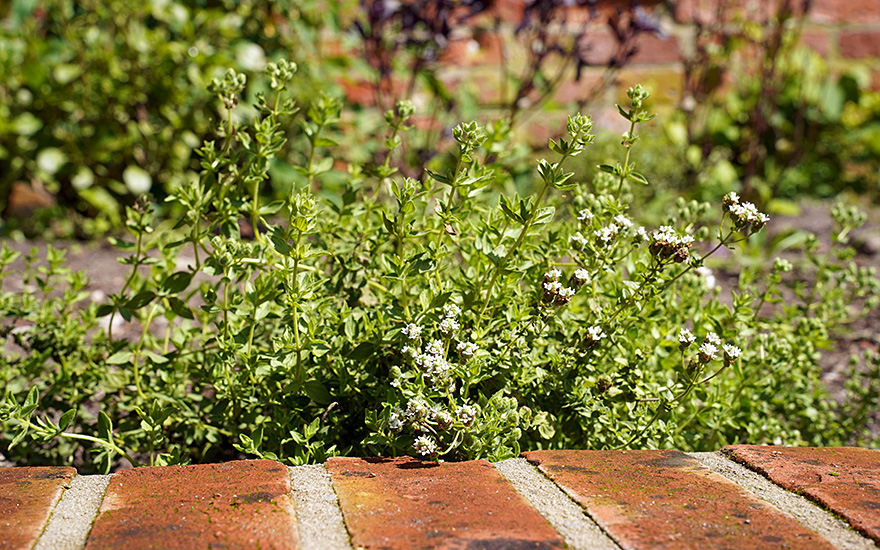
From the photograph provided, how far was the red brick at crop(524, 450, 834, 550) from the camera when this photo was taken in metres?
1.08

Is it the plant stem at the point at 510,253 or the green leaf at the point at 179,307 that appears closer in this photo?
the plant stem at the point at 510,253

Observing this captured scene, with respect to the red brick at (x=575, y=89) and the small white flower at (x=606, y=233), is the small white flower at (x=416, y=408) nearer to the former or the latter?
the small white flower at (x=606, y=233)

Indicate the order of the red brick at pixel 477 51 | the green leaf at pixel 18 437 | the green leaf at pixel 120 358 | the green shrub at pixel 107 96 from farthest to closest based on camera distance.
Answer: the red brick at pixel 477 51 < the green shrub at pixel 107 96 < the green leaf at pixel 120 358 < the green leaf at pixel 18 437

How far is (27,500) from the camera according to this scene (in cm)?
118

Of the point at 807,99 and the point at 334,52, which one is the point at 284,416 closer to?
the point at 334,52

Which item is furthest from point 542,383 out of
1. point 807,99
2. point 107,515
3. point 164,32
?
point 807,99

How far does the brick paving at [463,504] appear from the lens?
107cm

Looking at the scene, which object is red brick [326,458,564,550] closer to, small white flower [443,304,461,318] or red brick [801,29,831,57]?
small white flower [443,304,461,318]

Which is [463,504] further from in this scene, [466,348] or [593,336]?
[593,336]

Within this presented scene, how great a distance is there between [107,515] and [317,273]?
70 cm

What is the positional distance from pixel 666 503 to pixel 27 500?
3.02 ft

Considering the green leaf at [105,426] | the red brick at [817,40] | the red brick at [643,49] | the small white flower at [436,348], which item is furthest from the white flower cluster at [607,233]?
the red brick at [817,40]

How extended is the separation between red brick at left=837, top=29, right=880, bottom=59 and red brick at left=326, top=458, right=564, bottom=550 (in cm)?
513

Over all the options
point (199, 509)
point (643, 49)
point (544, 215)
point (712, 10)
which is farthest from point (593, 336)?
point (712, 10)
